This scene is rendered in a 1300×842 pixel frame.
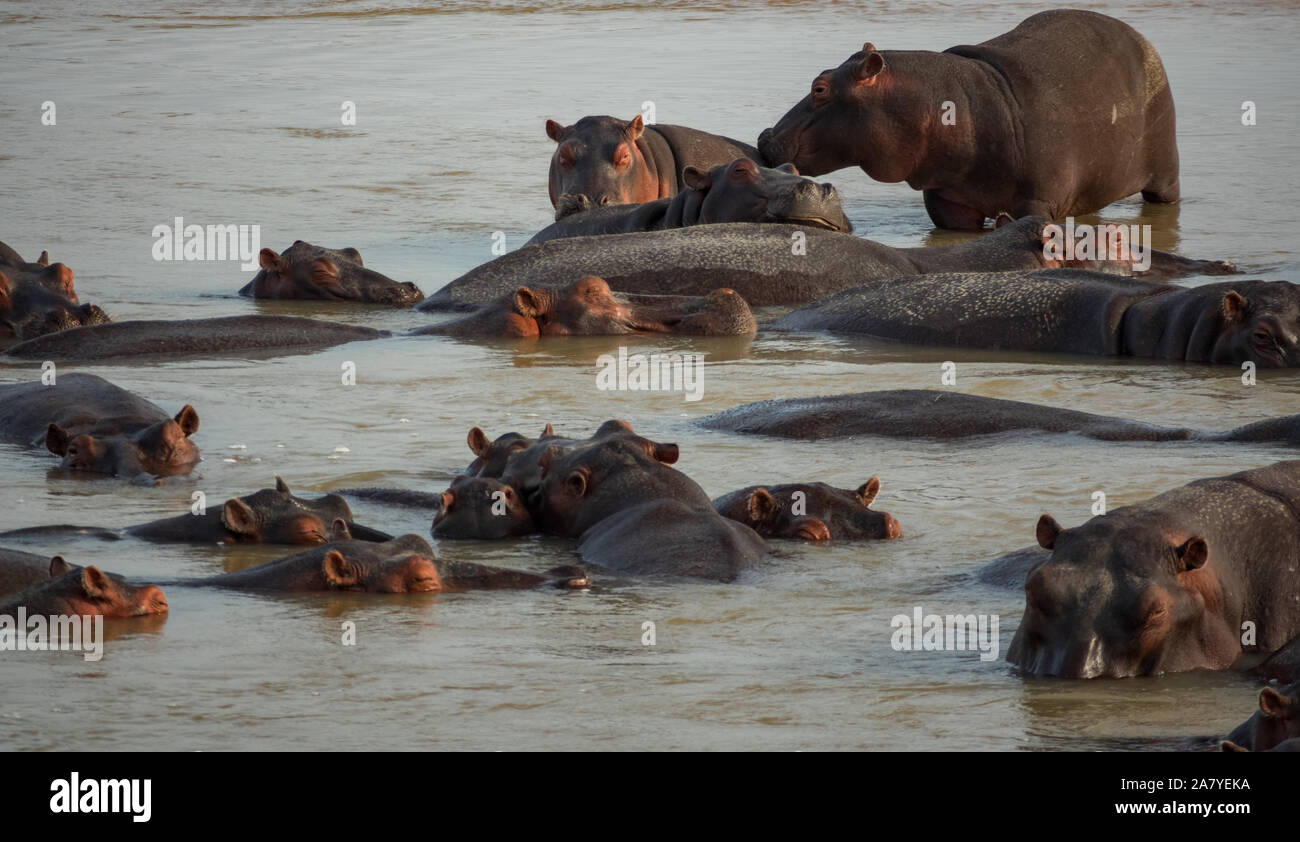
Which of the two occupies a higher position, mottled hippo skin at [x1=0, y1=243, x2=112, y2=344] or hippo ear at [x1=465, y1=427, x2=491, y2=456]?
mottled hippo skin at [x1=0, y1=243, x2=112, y2=344]

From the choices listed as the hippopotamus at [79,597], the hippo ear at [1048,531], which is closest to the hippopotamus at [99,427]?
the hippopotamus at [79,597]

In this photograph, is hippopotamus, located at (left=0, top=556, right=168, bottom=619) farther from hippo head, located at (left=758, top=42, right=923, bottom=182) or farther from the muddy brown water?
hippo head, located at (left=758, top=42, right=923, bottom=182)

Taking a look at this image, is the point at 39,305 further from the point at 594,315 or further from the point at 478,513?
the point at 478,513

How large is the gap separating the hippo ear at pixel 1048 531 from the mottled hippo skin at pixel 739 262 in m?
6.39

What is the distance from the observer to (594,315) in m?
10.9

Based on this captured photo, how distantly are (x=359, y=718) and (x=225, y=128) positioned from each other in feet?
52.6

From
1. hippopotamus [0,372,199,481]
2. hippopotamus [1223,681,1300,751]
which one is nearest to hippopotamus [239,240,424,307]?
hippopotamus [0,372,199,481]

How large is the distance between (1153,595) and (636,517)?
6.51 feet

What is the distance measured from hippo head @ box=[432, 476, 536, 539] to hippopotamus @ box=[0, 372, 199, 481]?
1.33 meters

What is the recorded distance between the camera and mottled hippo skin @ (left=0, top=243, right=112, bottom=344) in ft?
35.7

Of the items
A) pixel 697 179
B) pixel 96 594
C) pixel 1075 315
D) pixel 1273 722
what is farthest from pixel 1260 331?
pixel 96 594

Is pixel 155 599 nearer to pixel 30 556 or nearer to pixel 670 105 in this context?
pixel 30 556

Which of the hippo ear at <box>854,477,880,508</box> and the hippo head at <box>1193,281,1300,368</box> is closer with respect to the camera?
the hippo ear at <box>854,477,880,508</box>
